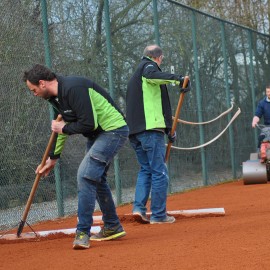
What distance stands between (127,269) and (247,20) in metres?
19.3

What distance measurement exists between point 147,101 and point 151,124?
26 cm

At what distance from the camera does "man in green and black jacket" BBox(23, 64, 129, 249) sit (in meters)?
6.65

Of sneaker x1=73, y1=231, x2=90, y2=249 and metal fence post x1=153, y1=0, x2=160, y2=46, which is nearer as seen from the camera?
sneaker x1=73, y1=231, x2=90, y2=249

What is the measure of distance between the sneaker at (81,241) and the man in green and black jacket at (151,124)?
1.91 metres

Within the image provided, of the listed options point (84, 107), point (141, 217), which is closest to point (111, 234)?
point (84, 107)

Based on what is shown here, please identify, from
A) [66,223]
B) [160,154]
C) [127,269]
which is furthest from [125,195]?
[127,269]

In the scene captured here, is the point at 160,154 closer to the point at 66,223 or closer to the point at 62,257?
the point at 66,223

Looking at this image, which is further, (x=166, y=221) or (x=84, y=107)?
(x=166, y=221)

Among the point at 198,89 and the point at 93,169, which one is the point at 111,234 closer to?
the point at 93,169

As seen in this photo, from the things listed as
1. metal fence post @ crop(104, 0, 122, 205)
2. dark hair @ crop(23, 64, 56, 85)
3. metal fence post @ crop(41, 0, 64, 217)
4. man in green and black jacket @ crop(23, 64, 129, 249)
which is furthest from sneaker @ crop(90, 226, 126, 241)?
metal fence post @ crop(104, 0, 122, 205)

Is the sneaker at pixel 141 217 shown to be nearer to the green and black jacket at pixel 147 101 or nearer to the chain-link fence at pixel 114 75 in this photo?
the green and black jacket at pixel 147 101

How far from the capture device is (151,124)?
28.1 ft

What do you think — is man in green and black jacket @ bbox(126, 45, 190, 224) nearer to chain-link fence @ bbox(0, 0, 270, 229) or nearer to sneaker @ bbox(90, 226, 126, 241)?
sneaker @ bbox(90, 226, 126, 241)

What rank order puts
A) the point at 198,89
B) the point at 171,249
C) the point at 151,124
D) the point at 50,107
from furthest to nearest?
the point at 198,89
the point at 50,107
the point at 151,124
the point at 171,249
